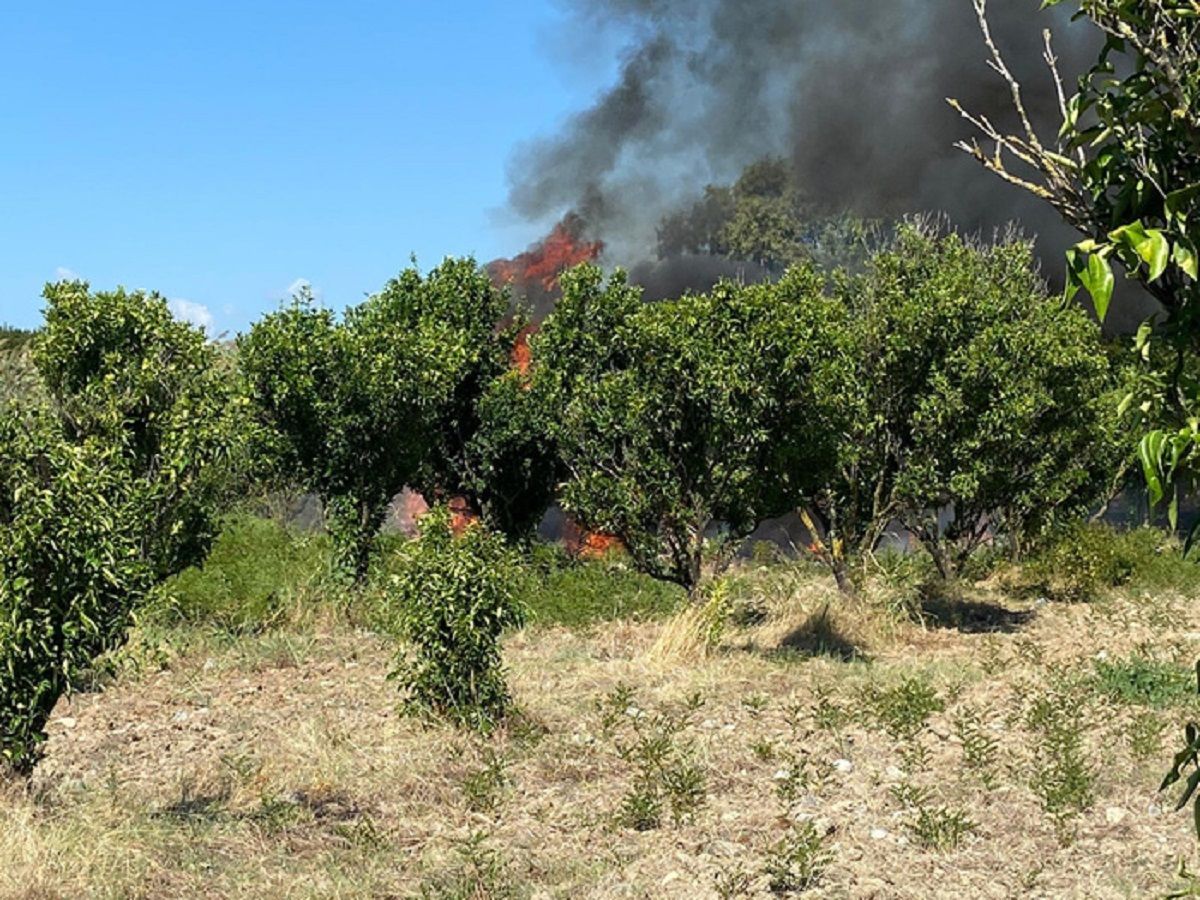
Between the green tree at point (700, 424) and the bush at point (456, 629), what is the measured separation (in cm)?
429

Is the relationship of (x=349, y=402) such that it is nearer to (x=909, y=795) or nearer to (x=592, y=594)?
(x=592, y=594)

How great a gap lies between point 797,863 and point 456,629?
3770 mm

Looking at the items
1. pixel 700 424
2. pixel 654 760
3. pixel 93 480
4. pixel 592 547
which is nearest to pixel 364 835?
pixel 654 760

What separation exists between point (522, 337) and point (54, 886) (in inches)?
565

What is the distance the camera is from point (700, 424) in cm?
1409

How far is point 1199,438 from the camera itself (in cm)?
274

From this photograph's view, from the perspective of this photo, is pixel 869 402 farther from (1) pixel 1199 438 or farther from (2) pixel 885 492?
(1) pixel 1199 438

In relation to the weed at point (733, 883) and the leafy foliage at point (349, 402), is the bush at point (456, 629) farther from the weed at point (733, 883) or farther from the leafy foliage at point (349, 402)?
the leafy foliage at point (349, 402)

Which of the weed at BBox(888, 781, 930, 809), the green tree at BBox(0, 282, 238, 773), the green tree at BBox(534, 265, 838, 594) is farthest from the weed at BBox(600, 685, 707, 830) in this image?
the green tree at BBox(534, 265, 838, 594)

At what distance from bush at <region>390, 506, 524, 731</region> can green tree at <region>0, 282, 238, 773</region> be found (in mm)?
1695

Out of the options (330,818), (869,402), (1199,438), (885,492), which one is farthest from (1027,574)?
(1199,438)

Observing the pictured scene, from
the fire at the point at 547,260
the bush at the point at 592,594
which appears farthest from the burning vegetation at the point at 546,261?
the bush at the point at 592,594

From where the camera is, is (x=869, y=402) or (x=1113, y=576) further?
(x=1113, y=576)

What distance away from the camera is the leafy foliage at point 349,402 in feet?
50.5
